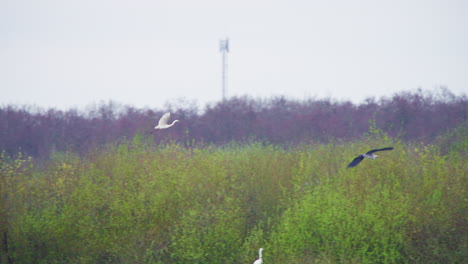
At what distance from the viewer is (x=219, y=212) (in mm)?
10680

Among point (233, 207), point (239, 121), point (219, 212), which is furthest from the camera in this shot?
point (239, 121)

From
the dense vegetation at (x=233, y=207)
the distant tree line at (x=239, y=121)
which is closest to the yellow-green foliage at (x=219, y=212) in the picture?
the dense vegetation at (x=233, y=207)

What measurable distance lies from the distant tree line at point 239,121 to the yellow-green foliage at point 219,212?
11952 mm

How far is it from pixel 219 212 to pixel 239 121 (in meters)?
16.7

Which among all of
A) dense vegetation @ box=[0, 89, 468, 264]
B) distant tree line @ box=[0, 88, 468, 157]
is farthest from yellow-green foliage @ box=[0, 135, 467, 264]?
distant tree line @ box=[0, 88, 468, 157]

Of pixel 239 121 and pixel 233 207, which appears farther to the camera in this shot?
pixel 239 121

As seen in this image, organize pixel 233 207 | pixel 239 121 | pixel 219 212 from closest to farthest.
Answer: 1. pixel 219 212
2. pixel 233 207
3. pixel 239 121

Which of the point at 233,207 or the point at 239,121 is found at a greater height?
the point at 239,121

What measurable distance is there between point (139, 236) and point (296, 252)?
3226 mm

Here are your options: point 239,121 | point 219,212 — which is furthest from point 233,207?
point 239,121

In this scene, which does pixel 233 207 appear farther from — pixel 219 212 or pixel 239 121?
pixel 239 121

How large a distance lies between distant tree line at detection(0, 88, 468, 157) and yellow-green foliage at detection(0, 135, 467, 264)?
1195 cm

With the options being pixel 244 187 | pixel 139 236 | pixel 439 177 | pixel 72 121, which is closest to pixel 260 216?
pixel 244 187

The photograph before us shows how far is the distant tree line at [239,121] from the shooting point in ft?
82.4
